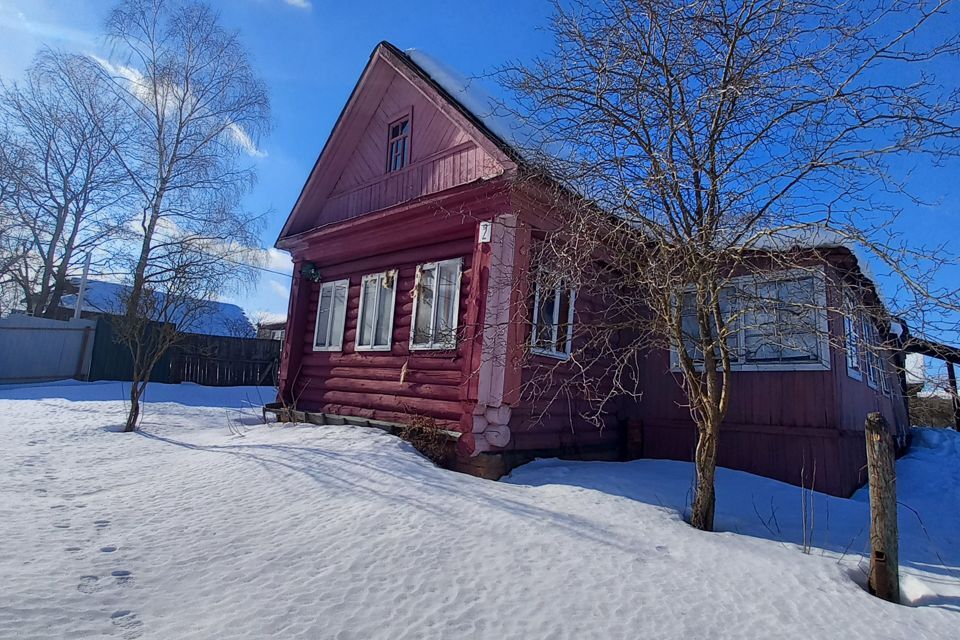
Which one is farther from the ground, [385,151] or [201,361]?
[385,151]

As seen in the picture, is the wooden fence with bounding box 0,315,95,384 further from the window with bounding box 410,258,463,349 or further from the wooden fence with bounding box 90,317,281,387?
the window with bounding box 410,258,463,349

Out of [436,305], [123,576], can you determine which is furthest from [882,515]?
[436,305]

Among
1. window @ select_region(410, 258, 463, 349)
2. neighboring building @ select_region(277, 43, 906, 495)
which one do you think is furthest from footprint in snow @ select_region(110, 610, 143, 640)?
window @ select_region(410, 258, 463, 349)

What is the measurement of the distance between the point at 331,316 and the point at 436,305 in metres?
2.81

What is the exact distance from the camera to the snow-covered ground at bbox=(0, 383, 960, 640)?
8.98 ft

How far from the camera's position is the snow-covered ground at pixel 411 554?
2.74 metres

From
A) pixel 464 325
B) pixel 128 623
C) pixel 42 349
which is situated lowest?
pixel 128 623

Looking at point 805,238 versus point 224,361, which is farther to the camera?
point 224,361

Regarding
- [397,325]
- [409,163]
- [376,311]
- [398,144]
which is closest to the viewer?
[397,325]

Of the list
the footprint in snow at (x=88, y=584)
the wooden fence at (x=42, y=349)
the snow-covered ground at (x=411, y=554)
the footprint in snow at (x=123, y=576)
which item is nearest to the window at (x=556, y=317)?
the snow-covered ground at (x=411, y=554)

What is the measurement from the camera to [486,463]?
6.32 metres

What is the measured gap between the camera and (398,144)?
30.3ft

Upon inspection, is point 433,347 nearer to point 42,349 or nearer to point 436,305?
point 436,305

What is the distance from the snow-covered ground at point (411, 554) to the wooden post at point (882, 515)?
18cm
